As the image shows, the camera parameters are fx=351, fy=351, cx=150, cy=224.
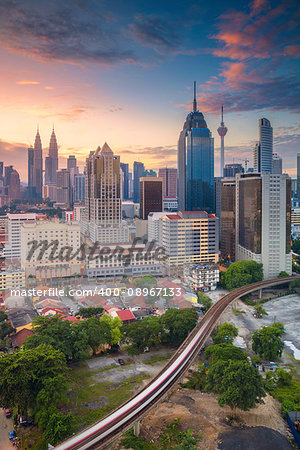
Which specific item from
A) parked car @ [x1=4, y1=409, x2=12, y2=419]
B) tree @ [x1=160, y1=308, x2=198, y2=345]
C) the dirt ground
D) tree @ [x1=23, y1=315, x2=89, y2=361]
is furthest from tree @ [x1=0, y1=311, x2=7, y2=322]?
the dirt ground

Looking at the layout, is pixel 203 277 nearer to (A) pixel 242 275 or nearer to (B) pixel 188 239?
(A) pixel 242 275

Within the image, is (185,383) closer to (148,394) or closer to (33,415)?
(148,394)

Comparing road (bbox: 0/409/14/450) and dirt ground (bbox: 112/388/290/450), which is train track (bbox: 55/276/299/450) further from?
road (bbox: 0/409/14/450)

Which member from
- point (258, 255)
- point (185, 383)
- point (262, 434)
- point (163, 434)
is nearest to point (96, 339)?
point (185, 383)

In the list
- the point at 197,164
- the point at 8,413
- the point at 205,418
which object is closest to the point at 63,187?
the point at 197,164

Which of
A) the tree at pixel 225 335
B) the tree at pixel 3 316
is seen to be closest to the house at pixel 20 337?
the tree at pixel 3 316
